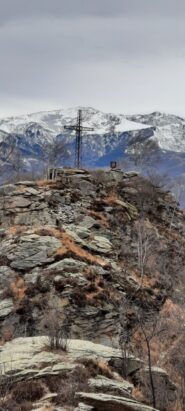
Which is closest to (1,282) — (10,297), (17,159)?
(10,297)

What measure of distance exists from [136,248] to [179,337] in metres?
14.1

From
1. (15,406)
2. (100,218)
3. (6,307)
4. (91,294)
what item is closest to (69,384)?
(15,406)

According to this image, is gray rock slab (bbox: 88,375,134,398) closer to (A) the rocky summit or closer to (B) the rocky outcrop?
(A) the rocky summit

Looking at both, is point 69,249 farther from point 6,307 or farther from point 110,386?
point 110,386

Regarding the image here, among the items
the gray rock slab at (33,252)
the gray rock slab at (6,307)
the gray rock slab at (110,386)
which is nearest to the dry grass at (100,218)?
the gray rock slab at (33,252)

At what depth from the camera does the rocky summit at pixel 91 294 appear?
3045 cm

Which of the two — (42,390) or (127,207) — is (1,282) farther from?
(42,390)

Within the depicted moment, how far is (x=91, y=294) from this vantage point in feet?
170

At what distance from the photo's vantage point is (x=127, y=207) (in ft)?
222

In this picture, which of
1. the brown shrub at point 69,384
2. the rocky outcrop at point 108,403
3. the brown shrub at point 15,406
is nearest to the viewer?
the rocky outcrop at point 108,403

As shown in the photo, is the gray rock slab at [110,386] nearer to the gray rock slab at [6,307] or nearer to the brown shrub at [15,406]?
the brown shrub at [15,406]

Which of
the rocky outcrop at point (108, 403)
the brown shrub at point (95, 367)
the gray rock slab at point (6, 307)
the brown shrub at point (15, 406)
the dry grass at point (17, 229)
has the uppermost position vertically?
the dry grass at point (17, 229)

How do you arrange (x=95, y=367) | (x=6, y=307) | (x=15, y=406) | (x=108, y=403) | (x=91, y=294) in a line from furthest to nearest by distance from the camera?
(x=91, y=294)
(x=6, y=307)
(x=95, y=367)
(x=15, y=406)
(x=108, y=403)

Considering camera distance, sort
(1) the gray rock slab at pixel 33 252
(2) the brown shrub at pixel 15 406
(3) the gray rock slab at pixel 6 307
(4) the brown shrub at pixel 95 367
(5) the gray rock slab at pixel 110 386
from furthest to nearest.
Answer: (1) the gray rock slab at pixel 33 252 < (3) the gray rock slab at pixel 6 307 < (4) the brown shrub at pixel 95 367 < (5) the gray rock slab at pixel 110 386 < (2) the brown shrub at pixel 15 406
